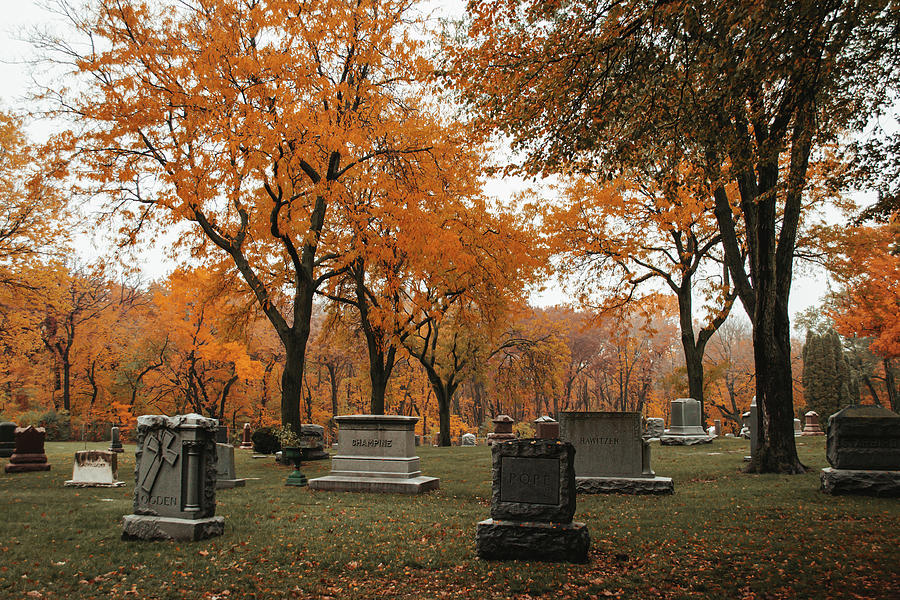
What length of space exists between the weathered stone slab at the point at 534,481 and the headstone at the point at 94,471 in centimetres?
897

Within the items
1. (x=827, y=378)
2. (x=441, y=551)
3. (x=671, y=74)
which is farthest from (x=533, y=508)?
(x=827, y=378)

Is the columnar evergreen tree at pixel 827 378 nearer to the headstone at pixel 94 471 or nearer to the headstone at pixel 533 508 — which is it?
the headstone at pixel 533 508

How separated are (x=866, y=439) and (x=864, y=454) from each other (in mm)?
251

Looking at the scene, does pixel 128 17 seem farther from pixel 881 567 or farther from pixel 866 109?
pixel 881 567

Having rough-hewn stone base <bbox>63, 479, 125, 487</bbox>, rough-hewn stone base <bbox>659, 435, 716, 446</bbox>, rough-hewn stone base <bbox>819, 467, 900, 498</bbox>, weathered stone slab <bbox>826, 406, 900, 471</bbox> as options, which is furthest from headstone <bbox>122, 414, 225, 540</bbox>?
rough-hewn stone base <bbox>659, 435, 716, 446</bbox>

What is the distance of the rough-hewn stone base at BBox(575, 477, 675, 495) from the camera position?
10.7 metres

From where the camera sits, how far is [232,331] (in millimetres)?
19172

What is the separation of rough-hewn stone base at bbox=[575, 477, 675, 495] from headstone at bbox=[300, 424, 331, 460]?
948cm

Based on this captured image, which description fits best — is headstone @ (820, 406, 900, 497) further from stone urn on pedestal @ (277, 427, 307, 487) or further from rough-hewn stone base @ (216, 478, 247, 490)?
rough-hewn stone base @ (216, 478, 247, 490)

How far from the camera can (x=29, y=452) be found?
1417 centimetres

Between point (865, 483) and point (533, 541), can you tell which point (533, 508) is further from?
point (865, 483)

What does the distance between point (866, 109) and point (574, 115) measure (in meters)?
4.11

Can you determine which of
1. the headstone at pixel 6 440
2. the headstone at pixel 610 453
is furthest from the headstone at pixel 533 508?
the headstone at pixel 6 440

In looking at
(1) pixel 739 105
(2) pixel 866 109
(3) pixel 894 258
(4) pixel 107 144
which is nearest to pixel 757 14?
(1) pixel 739 105
